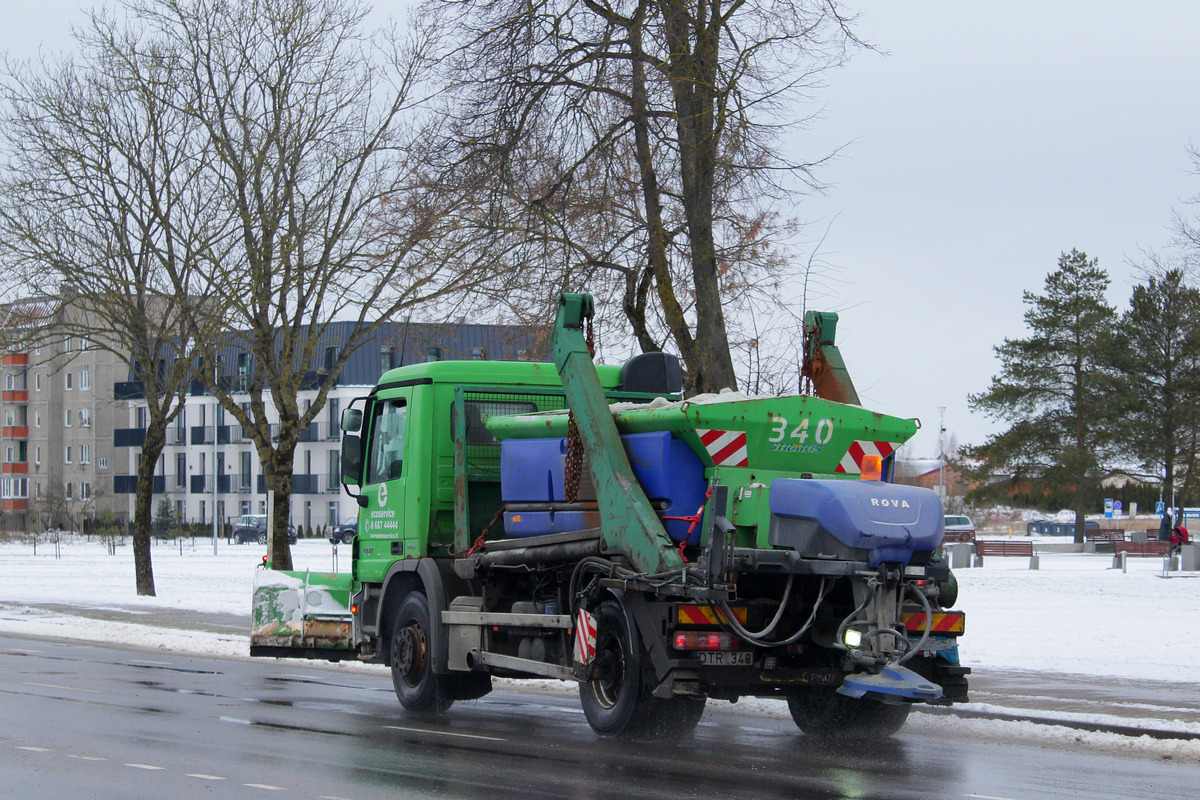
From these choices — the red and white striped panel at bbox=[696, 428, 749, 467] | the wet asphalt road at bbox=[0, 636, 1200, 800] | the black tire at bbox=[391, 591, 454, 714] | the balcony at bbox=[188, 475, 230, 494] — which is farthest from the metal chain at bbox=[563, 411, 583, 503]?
the balcony at bbox=[188, 475, 230, 494]

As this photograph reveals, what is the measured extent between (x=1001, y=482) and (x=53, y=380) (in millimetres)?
62409

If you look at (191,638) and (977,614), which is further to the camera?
(977,614)

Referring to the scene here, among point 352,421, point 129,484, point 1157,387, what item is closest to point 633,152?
point 352,421

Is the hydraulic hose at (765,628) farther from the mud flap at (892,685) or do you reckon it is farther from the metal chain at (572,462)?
the metal chain at (572,462)

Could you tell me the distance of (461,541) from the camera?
1157 centimetres

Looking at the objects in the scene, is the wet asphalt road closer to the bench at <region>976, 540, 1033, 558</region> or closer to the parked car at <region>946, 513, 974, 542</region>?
the bench at <region>976, 540, 1033, 558</region>

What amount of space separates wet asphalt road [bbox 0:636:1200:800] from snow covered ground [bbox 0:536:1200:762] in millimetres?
1438

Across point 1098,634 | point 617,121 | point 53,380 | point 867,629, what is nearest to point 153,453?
point 617,121

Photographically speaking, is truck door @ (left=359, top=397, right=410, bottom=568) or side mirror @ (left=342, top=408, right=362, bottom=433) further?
side mirror @ (left=342, top=408, right=362, bottom=433)

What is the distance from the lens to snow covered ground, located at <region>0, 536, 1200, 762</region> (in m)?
15.8

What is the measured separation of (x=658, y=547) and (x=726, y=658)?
2.89 feet

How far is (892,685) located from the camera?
29.4ft

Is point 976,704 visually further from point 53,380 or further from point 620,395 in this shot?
point 53,380

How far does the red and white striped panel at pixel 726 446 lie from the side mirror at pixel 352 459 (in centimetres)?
463
